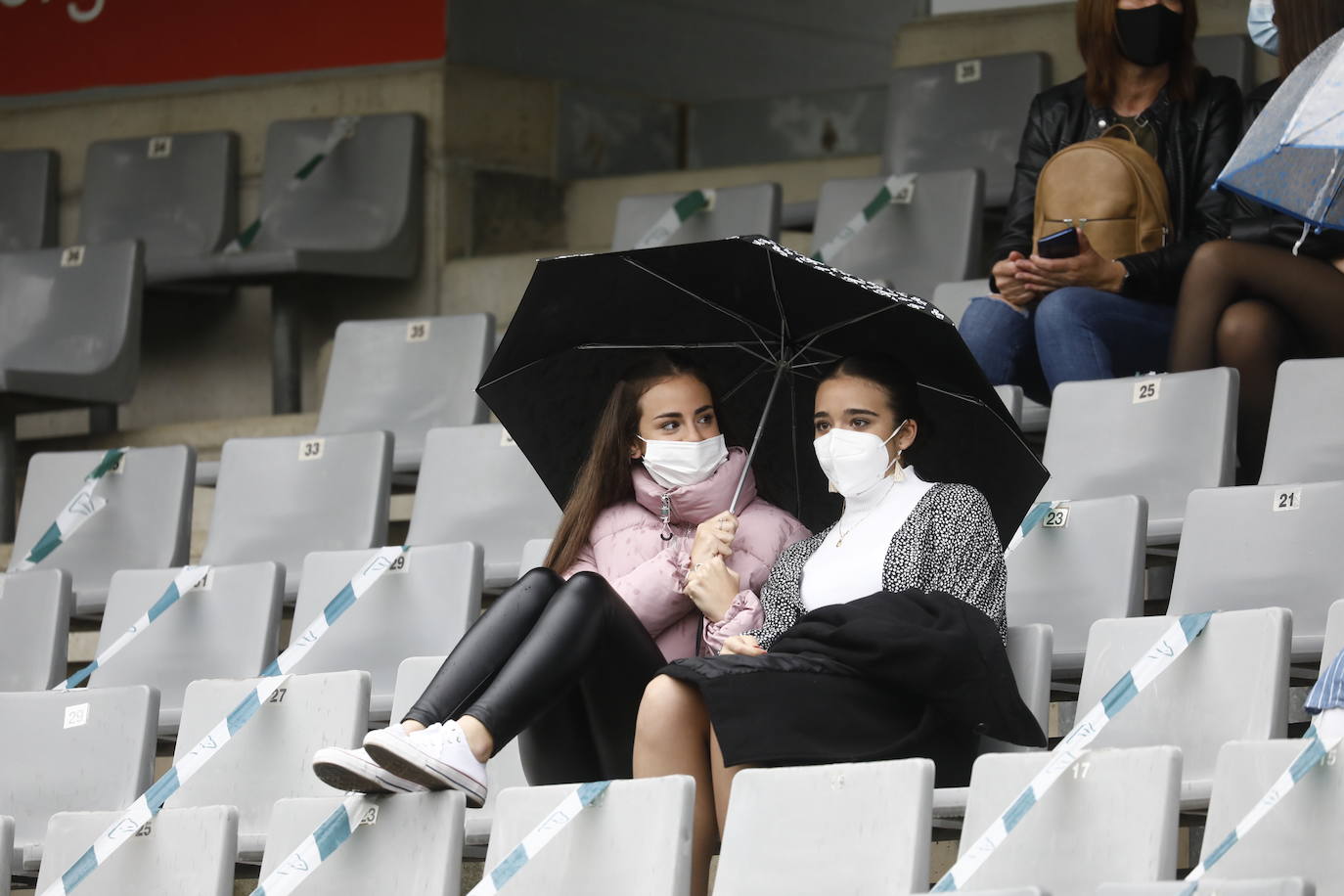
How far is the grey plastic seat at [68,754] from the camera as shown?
144 inches

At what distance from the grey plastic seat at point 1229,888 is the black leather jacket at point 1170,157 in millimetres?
2091

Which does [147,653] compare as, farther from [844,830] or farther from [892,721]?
[844,830]

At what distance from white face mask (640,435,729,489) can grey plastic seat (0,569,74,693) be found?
156 cm

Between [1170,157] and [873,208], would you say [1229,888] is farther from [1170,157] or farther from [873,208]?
[873,208]

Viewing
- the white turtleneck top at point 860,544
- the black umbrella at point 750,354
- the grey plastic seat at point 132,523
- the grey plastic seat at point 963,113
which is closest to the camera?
the white turtleneck top at point 860,544

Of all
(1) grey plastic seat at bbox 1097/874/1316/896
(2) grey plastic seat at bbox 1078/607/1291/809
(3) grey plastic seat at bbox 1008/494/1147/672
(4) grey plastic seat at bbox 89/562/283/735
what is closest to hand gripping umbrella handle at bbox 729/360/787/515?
(3) grey plastic seat at bbox 1008/494/1147/672

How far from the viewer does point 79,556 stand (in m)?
5.11

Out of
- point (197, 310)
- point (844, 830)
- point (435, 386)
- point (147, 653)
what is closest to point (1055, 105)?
point (435, 386)

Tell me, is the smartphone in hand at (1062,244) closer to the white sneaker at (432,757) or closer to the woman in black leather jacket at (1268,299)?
the woman in black leather jacket at (1268,299)

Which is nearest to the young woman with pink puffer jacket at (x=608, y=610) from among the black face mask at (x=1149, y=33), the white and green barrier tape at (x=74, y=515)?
the black face mask at (x=1149, y=33)

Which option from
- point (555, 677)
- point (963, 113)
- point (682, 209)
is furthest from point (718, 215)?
point (555, 677)

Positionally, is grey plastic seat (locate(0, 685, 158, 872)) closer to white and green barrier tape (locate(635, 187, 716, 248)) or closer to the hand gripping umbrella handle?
the hand gripping umbrella handle

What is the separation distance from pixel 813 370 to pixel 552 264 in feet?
1.42

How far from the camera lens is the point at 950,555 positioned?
3.05 m
